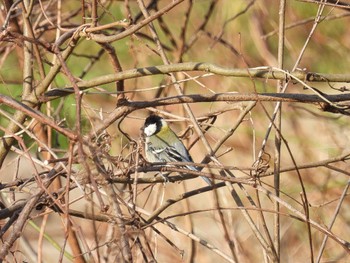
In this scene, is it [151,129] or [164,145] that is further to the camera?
[164,145]

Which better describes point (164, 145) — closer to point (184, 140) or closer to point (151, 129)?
point (184, 140)

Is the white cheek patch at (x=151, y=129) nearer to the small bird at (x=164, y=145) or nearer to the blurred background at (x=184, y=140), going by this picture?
the small bird at (x=164, y=145)

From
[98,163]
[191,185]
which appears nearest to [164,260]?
[191,185]

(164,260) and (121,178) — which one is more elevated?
(121,178)

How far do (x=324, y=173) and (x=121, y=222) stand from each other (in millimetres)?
3659

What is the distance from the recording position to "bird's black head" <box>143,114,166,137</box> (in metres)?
3.36

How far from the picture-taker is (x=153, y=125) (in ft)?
11.5

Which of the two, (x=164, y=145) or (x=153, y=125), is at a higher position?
(x=153, y=125)

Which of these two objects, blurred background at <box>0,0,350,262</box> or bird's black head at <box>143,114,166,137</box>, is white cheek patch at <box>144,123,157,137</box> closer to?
bird's black head at <box>143,114,166,137</box>

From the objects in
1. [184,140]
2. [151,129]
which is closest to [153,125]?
[151,129]

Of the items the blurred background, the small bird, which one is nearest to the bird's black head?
the small bird

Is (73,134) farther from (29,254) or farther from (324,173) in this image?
(324,173)

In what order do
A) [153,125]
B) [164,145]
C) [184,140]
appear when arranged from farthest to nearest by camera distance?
[164,145] < [184,140] < [153,125]

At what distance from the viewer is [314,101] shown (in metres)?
2.02
